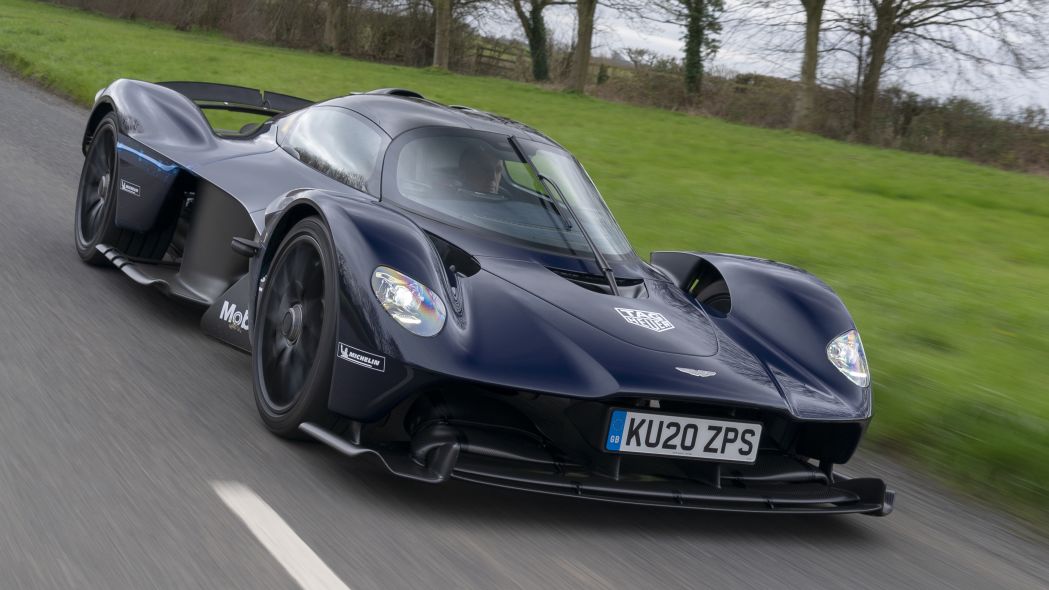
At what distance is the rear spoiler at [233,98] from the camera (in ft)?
22.7

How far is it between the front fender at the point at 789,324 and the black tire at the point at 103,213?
264 centimetres

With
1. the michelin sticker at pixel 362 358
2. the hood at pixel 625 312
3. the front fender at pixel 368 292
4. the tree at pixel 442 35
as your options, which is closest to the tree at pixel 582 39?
the tree at pixel 442 35

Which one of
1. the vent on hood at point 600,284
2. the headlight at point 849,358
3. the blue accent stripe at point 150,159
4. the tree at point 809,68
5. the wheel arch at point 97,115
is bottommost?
the headlight at point 849,358

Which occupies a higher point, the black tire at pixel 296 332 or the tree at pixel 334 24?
the tree at pixel 334 24

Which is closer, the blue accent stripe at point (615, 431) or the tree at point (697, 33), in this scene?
the blue accent stripe at point (615, 431)

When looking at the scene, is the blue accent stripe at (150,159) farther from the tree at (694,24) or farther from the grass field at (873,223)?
the tree at (694,24)

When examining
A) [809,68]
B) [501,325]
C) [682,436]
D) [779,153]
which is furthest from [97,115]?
[809,68]

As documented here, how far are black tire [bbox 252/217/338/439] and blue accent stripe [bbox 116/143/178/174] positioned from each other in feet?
5.29

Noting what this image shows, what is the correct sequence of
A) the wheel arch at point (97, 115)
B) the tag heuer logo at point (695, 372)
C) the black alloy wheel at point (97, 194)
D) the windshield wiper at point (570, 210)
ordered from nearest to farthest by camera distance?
the tag heuer logo at point (695, 372) → the windshield wiper at point (570, 210) → the black alloy wheel at point (97, 194) → the wheel arch at point (97, 115)

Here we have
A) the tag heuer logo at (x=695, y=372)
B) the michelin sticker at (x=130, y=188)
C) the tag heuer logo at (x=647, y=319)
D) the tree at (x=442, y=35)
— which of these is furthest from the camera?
the tree at (x=442, y=35)

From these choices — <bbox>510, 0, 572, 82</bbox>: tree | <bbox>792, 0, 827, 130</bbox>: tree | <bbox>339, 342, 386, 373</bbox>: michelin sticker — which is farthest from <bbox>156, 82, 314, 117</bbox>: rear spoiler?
<bbox>510, 0, 572, 82</bbox>: tree

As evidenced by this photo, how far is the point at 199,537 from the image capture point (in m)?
3.07

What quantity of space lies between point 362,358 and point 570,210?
154 cm

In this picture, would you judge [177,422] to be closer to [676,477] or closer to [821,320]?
[676,477]
